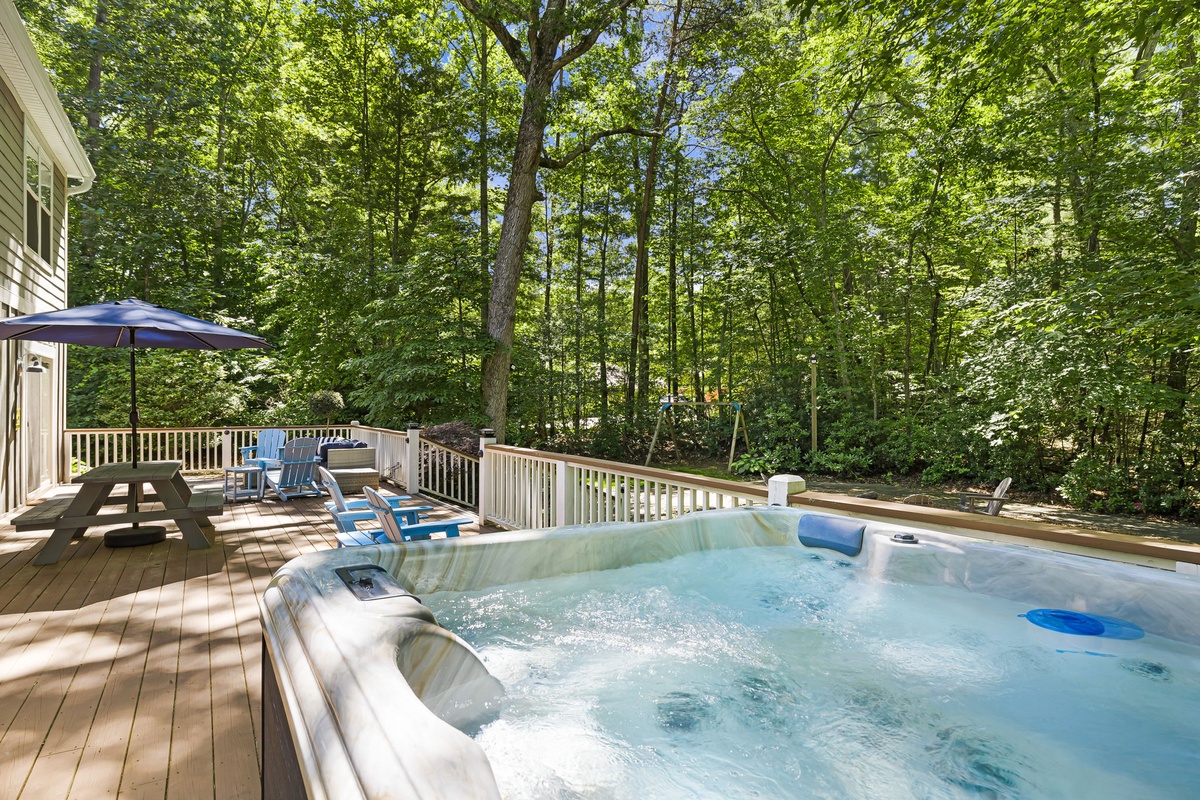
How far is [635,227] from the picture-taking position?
14703mm

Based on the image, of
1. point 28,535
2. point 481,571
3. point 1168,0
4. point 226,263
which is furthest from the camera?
point 226,263

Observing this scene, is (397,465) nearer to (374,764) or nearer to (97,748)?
(97,748)

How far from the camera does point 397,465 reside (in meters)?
8.50

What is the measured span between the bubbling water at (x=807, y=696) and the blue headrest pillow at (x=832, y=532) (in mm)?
191

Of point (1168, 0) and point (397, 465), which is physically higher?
point (1168, 0)

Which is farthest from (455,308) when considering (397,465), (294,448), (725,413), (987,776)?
(987,776)

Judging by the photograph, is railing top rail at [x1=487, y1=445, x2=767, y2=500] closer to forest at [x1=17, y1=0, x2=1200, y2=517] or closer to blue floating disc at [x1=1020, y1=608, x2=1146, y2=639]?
blue floating disc at [x1=1020, y1=608, x2=1146, y2=639]

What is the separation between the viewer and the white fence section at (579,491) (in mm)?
3566

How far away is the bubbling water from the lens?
62.6 inches

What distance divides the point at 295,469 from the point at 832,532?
6.18m

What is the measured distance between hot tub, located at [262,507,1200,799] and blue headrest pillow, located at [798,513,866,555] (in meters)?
0.01

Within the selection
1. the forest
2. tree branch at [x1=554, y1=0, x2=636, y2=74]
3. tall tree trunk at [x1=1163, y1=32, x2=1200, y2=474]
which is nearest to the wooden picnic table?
the forest

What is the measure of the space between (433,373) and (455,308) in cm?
176

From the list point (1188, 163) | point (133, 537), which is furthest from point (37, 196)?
point (1188, 163)
